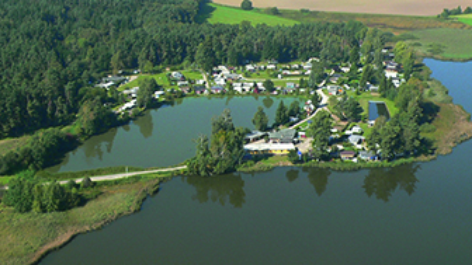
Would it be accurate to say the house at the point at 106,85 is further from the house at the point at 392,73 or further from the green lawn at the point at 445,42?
the green lawn at the point at 445,42

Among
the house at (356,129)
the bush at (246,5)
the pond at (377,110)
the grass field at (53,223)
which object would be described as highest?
the bush at (246,5)

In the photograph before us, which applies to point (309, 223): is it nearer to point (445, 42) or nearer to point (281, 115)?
point (281, 115)

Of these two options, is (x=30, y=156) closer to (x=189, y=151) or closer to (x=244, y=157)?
(x=189, y=151)

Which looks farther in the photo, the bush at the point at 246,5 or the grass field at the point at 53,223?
the bush at the point at 246,5

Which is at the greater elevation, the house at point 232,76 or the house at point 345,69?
the house at point 345,69

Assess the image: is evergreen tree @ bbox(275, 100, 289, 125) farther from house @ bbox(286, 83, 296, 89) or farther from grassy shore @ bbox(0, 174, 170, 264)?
grassy shore @ bbox(0, 174, 170, 264)

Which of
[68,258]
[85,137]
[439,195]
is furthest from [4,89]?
[439,195]

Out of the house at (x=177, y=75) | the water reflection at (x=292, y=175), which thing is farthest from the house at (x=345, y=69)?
the water reflection at (x=292, y=175)
